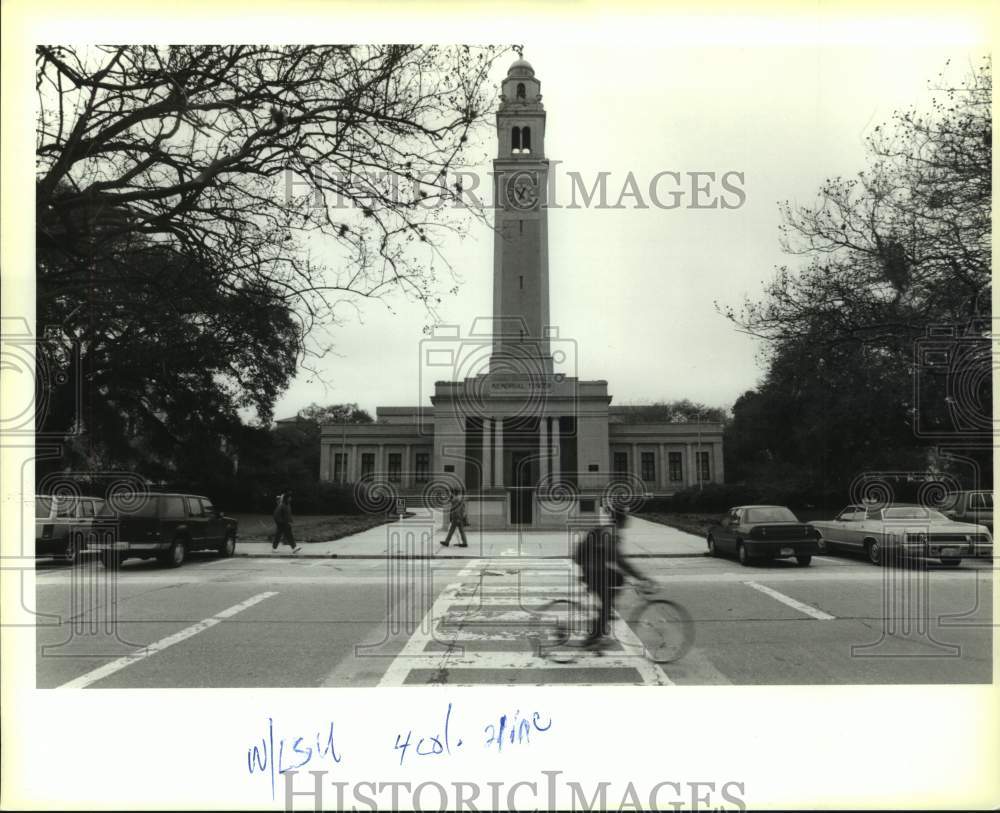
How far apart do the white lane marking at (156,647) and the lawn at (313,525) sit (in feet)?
3.50

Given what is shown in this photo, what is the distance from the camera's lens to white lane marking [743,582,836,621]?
30.3 ft

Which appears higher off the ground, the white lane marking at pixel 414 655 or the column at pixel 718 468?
the column at pixel 718 468

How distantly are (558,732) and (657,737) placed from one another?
68 cm

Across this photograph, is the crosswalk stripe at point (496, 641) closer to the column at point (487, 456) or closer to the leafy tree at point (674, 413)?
the leafy tree at point (674, 413)

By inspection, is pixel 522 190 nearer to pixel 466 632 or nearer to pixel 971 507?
pixel 466 632

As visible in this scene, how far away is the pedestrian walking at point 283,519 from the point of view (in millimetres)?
10127

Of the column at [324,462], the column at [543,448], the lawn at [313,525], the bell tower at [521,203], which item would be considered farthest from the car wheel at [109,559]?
the column at [543,448]

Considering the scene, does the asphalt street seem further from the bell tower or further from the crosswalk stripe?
the bell tower

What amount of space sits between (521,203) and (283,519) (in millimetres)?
7016

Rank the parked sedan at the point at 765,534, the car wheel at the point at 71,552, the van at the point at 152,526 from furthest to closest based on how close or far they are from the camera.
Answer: the parked sedan at the point at 765,534
the van at the point at 152,526
the car wheel at the point at 71,552

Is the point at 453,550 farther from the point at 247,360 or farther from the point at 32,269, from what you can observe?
the point at 32,269

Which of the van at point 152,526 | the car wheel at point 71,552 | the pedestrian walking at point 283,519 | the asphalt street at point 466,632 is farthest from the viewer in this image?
the pedestrian walking at point 283,519

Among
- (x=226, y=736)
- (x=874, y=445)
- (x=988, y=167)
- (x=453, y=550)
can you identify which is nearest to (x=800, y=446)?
(x=874, y=445)

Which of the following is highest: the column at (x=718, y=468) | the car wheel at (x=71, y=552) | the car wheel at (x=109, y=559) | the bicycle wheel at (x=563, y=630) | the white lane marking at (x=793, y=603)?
the column at (x=718, y=468)
